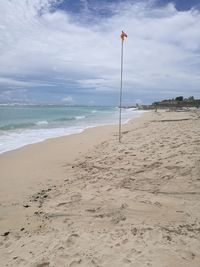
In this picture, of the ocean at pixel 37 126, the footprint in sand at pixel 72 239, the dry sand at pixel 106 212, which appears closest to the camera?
the dry sand at pixel 106 212

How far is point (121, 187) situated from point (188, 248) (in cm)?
210

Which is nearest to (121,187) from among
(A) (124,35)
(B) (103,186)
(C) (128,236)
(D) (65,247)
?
(B) (103,186)

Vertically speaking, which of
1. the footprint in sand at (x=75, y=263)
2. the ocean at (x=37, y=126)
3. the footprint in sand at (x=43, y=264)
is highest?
the footprint in sand at (x=75, y=263)

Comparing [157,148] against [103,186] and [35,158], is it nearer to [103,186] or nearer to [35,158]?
[103,186]

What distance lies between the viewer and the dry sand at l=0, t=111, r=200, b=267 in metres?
2.69

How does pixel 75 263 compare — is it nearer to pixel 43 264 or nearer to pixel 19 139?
pixel 43 264

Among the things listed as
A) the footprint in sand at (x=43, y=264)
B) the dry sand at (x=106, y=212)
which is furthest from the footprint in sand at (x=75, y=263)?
the footprint in sand at (x=43, y=264)

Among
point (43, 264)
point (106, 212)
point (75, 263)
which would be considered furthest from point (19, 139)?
point (75, 263)

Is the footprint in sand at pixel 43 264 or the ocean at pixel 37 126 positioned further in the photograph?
the ocean at pixel 37 126

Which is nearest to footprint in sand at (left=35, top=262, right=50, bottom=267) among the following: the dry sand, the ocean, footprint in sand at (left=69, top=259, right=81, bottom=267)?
the dry sand

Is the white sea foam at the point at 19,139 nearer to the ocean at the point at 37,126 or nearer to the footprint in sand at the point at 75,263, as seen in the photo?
the ocean at the point at 37,126

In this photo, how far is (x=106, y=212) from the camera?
3.72 meters

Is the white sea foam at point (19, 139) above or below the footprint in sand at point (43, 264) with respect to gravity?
below

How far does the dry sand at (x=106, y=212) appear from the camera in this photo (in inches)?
106
